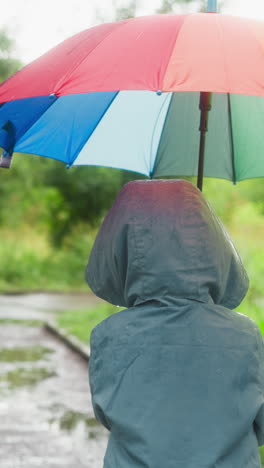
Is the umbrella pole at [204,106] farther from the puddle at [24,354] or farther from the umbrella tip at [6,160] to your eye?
the puddle at [24,354]

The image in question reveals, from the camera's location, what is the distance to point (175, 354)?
2.13m

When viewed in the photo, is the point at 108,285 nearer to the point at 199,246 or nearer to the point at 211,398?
the point at 199,246

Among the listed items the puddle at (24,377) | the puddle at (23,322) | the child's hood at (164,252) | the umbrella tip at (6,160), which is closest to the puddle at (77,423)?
the puddle at (24,377)

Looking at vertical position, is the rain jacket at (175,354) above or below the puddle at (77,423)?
above

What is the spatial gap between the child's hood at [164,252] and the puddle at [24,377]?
5.93m

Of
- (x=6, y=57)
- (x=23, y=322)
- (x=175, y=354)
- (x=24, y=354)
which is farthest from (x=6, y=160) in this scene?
(x=6, y=57)

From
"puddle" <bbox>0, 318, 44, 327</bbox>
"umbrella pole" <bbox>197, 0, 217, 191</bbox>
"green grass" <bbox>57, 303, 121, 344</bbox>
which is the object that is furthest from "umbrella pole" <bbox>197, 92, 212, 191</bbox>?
"puddle" <bbox>0, 318, 44, 327</bbox>

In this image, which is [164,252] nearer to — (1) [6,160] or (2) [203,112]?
(2) [203,112]

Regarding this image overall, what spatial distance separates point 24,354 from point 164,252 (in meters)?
8.25

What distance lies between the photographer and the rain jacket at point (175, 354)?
209 centimetres

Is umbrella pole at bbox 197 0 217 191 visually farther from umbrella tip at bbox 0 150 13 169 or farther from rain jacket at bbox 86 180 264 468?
rain jacket at bbox 86 180 264 468

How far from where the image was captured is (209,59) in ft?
8.20

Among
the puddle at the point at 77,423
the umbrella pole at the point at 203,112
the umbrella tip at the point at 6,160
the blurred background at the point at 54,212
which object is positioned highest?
the umbrella pole at the point at 203,112

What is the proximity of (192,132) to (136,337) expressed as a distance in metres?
2.08
